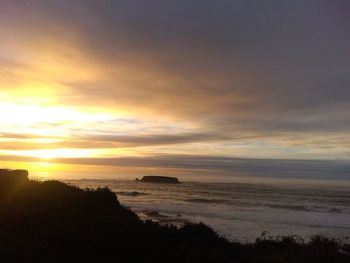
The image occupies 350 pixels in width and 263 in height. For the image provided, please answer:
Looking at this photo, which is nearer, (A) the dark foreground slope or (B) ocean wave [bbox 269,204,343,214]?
(A) the dark foreground slope

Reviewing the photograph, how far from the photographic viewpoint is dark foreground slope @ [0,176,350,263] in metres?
13.3

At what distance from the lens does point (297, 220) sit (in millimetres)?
39750

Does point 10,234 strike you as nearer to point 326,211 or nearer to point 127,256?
point 127,256

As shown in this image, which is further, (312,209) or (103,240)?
(312,209)

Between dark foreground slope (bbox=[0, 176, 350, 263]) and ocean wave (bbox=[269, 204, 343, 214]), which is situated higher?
dark foreground slope (bbox=[0, 176, 350, 263])

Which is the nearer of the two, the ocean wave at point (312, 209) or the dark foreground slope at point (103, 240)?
the dark foreground slope at point (103, 240)

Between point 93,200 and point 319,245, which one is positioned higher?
point 93,200

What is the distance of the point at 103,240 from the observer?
1501cm

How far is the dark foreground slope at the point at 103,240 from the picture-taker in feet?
43.8

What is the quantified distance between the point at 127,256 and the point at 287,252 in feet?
24.1

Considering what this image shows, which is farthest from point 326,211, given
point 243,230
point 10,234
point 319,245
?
point 10,234

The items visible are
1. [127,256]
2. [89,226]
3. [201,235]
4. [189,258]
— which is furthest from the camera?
[201,235]

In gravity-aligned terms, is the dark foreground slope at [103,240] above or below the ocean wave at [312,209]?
above

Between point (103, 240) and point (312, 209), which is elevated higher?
point (103, 240)
